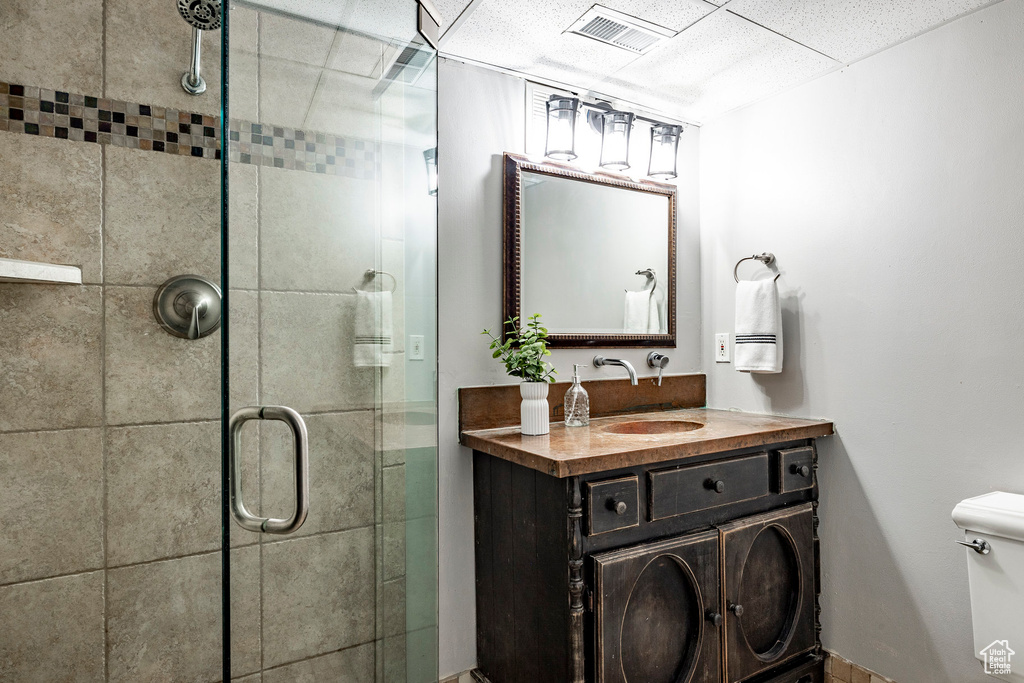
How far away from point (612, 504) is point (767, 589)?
730 millimetres

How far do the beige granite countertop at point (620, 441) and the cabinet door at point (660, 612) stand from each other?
25 centimetres

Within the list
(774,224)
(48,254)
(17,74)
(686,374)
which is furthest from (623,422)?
(17,74)

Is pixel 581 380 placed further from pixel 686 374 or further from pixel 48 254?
pixel 48 254

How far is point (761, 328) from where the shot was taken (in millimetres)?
2039

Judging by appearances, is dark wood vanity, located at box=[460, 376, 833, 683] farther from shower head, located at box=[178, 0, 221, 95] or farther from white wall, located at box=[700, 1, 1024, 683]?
shower head, located at box=[178, 0, 221, 95]

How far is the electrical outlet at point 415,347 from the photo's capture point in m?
1.13

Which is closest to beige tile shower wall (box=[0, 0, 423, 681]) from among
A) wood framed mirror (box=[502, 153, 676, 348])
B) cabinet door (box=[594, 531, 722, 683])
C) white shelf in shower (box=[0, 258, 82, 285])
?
white shelf in shower (box=[0, 258, 82, 285])

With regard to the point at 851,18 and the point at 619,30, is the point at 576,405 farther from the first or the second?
the point at 851,18

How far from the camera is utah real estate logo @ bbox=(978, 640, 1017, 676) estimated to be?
140 cm

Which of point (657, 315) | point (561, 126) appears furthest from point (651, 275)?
point (561, 126)

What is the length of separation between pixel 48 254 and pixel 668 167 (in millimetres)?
2005

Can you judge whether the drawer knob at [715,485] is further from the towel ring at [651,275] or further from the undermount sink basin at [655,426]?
the towel ring at [651,275]

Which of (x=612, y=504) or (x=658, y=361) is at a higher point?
(x=658, y=361)

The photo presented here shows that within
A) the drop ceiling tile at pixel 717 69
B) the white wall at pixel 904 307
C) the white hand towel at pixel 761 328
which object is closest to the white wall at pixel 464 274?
the drop ceiling tile at pixel 717 69
